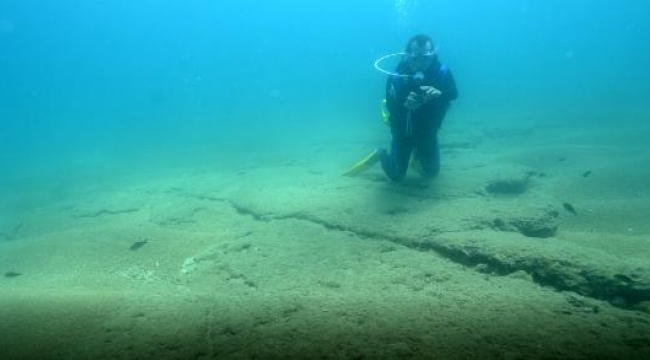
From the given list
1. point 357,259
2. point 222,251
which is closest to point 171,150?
point 222,251

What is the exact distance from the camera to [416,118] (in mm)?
6551

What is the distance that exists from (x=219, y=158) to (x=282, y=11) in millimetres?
146323

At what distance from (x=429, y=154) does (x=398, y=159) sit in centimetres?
58

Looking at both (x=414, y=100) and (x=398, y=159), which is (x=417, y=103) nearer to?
(x=414, y=100)

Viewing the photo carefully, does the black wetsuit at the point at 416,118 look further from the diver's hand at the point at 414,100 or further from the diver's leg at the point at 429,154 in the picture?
the diver's hand at the point at 414,100

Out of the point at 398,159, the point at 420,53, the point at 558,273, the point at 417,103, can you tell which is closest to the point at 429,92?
the point at 417,103

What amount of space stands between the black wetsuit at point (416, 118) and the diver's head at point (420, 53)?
0.09 metres

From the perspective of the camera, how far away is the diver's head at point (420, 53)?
6.16 m

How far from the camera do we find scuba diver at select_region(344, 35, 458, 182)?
20.3ft

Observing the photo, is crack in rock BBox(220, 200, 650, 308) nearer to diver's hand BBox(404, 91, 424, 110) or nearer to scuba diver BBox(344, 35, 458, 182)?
diver's hand BBox(404, 91, 424, 110)

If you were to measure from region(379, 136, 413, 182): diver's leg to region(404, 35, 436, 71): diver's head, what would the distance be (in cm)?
117

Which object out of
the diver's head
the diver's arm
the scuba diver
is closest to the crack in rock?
the scuba diver

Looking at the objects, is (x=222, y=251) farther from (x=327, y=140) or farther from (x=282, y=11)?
(x=282, y=11)

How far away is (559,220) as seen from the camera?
218 inches
